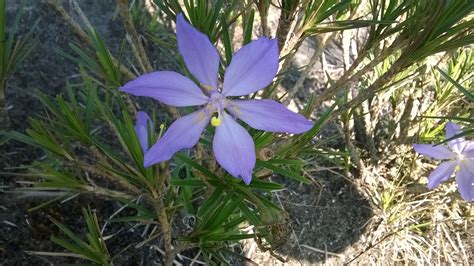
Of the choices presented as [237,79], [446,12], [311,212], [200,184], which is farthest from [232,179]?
[311,212]

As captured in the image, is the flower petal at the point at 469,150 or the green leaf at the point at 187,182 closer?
the green leaf at the point at 187,182

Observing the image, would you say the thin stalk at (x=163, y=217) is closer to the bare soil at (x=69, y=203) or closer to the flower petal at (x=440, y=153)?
the bare soil at (x=69, y=203)

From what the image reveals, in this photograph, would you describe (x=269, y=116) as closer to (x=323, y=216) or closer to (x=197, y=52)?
(x=197, y=52)

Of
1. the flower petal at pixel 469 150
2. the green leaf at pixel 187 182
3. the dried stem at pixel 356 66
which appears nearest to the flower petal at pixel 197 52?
the green leaf at pixel 187 182

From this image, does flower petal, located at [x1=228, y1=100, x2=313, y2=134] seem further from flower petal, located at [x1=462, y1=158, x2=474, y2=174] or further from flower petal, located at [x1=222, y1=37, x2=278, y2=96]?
flower petal, located at [x1=462, y1=158, x2=474, y2=174]

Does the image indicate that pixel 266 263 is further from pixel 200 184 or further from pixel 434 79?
pixel 434 79

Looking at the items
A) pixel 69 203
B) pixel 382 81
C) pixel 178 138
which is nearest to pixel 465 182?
pixel 382 81
